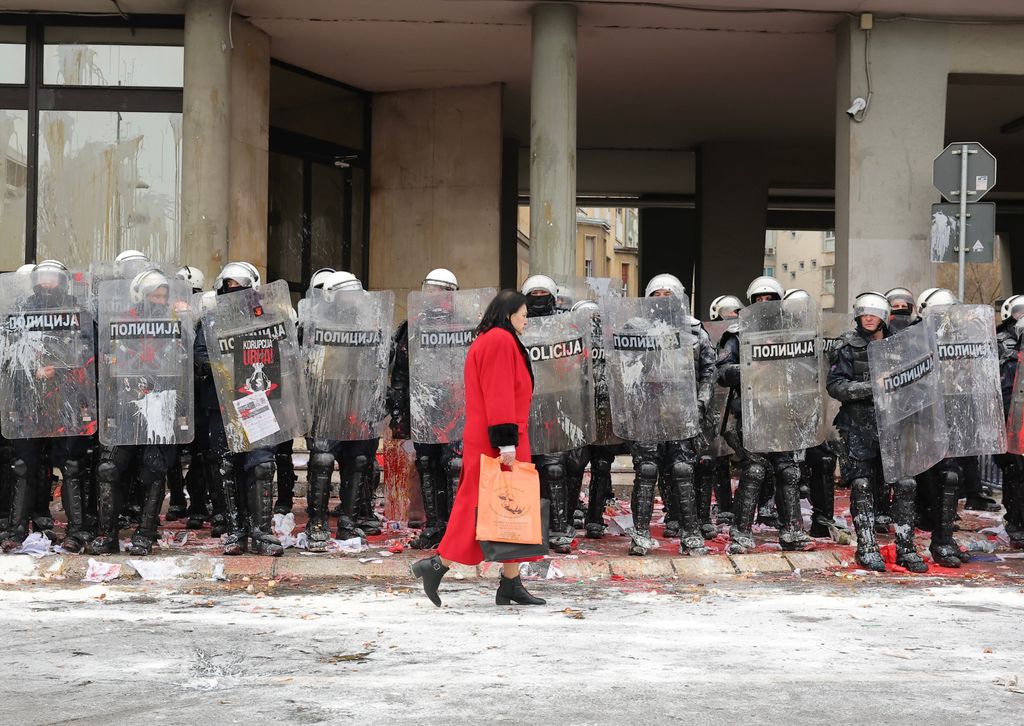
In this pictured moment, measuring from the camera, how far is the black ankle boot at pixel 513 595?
22.6ft

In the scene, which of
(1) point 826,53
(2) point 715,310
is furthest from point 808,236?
(2) point 715,310

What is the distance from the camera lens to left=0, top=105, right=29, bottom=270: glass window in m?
14.0

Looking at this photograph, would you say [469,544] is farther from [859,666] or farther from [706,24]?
[706,24]

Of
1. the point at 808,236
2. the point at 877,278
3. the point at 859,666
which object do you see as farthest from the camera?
the point at 808,236

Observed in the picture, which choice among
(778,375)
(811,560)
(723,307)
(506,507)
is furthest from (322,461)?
(723,307)

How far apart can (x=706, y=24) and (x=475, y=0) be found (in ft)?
8.86

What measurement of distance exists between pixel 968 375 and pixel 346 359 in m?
4.24

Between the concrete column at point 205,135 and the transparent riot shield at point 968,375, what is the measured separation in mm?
7584

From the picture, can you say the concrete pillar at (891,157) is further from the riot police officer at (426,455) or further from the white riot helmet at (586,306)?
the riot police officer at (426,455)

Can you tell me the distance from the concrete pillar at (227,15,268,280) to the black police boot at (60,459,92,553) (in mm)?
5413

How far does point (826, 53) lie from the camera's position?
15586 millimetres

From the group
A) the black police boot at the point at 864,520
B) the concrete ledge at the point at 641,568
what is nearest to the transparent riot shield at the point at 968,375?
the black police boot at the point at 864,520

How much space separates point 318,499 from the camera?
898 cm

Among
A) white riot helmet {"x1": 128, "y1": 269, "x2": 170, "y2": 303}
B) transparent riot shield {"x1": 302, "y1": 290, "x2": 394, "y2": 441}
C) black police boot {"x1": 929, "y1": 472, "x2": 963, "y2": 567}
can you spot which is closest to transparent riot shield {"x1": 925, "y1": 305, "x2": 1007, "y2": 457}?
black police boot {"x1": 929, "y1": 472, "x2": 963, "y2": 567}
